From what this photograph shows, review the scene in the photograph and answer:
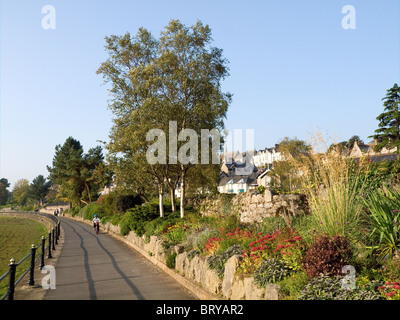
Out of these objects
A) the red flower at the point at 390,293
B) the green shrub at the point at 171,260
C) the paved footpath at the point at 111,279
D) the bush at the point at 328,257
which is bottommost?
the paved footpath at the point at 111,279

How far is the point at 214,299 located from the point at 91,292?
10.5 ft

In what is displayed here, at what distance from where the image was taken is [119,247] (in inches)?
693

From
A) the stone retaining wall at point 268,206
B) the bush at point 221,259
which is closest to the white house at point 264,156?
the stone retaining wall at point 268,206

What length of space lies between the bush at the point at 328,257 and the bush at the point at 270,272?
1.68 ft

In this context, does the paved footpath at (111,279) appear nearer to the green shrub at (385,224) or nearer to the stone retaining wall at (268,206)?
the stone retaining wall at (268,206)

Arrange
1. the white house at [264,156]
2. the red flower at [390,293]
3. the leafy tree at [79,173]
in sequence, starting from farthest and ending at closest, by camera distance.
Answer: the white house at [264,156] → the leafy tree at [79,173] → the red flower at [390,293]

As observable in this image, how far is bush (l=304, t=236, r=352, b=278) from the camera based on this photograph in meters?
5.80

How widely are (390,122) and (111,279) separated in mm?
24856

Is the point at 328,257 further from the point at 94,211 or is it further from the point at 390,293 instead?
the point at 94,211

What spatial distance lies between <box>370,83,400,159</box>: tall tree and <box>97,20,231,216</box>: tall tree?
1358cm

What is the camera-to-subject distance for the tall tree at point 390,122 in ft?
84.4

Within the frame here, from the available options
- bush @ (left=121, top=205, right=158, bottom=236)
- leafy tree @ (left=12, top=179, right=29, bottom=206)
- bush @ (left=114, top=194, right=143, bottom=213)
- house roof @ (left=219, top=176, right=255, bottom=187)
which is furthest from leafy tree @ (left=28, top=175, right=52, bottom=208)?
bush @ (left=121, top=205, right=158, bottom=236)
